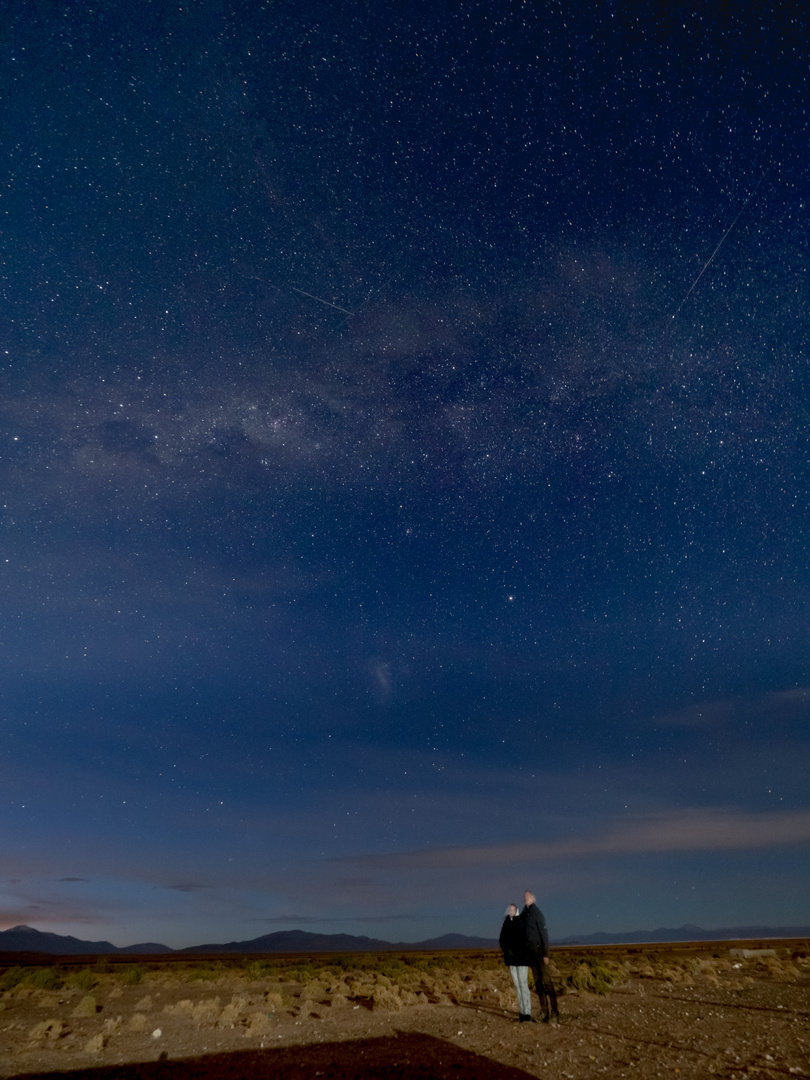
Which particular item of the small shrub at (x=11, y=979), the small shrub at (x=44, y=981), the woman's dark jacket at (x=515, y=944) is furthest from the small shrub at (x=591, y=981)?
the small shrub at (x=11, y=979)

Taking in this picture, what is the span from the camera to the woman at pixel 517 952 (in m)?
10.7

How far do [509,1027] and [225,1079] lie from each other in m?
5.06

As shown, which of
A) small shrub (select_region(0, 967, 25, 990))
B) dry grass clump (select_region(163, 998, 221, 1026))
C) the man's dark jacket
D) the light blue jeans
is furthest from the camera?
small shrub (select_region(0, 967, 25, 990))

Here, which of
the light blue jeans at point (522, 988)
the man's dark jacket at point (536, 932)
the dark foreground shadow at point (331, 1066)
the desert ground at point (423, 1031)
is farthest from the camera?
the light blue jeans at point (522, 988)

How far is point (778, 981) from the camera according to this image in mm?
18703

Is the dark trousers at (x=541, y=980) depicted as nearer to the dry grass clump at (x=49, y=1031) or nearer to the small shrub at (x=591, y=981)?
the small shrub at (x=591, y=981)

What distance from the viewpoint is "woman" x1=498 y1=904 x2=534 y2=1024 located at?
10672mm

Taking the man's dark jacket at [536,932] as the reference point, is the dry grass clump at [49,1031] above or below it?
below

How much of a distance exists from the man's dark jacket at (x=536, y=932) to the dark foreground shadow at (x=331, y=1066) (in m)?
1.93

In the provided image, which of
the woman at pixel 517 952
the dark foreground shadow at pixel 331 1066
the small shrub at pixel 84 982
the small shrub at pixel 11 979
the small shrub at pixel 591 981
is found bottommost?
the dark foreground shadow at pixel 331 1066

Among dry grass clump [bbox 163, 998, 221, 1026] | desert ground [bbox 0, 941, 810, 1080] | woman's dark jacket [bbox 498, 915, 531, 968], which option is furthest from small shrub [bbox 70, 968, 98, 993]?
woman's dark jacket [bbox 498, 915, 531, 968]

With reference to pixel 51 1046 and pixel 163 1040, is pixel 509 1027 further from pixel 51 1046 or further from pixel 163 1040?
pixel 51 1046

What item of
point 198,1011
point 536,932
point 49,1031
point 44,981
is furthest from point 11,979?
point 536,932

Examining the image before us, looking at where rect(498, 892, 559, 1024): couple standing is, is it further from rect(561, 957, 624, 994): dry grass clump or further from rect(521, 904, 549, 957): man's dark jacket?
rect(561, 957, 624, 994): dry grass clump
